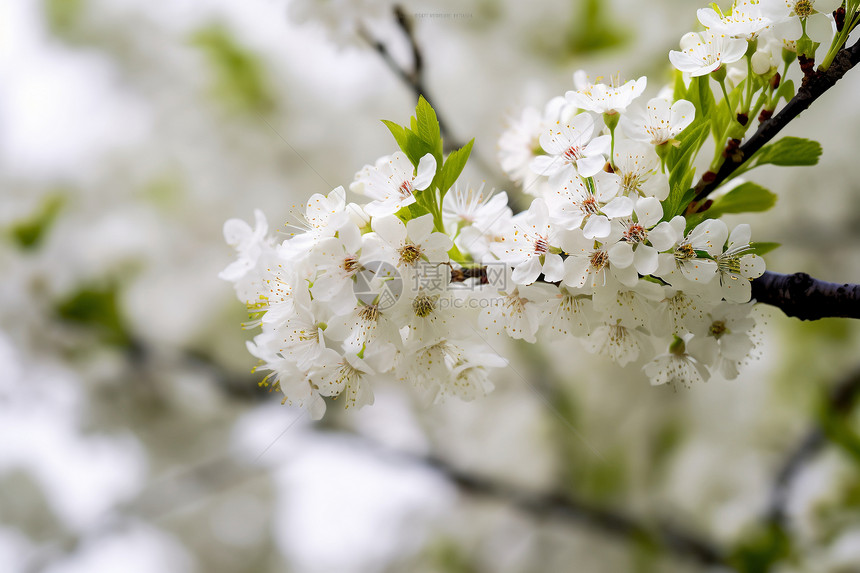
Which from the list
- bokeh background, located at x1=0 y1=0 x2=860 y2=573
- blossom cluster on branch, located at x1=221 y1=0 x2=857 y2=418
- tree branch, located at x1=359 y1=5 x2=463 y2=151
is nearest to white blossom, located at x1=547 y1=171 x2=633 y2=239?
blossom cluster on branch, located at x1=221 y1=0 x2=857 y2=418

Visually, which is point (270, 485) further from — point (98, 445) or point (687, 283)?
point (687, 283)

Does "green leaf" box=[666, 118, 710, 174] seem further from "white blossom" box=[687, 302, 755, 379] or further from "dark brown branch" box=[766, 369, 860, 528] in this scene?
"dark brown branch" box=[766, 369, 860, 528]

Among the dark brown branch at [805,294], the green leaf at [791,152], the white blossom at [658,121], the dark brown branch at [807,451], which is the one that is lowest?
the dark brown branch at [805,294]

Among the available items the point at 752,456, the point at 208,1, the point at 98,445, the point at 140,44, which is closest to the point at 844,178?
the point at 752,456

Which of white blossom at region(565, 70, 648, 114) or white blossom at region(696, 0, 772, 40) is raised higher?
white blossom at region(696, 0, 772, 40)

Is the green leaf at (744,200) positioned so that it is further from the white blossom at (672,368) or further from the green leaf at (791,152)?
the white blossom at (672,368)

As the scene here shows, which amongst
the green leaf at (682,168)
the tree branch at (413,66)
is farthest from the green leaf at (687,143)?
the tree branch at (413,66)

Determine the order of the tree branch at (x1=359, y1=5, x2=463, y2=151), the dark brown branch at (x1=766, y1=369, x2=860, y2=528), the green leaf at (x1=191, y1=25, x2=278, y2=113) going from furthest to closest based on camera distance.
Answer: the green leaf at (x1=191, y1=25, x2=278, y2=113), the dark brown branch at (x1=766, y1=369, x2=860, y2=528), the tree branch at (x1=359, y1=5, x2=463, y2=151)
